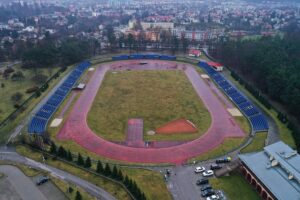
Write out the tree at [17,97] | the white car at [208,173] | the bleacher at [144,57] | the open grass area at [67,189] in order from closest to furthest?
1. the open grass area at [67,189]
2. the white car at [208,173]
3. the tree at [17,97]
4. the bleacher at [144,57]

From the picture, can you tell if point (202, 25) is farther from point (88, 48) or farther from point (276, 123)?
point (276, 123)

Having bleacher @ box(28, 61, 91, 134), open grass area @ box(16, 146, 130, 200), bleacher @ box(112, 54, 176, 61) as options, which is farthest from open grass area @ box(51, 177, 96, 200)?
bleacher @ box(112, 54, 176, 61)

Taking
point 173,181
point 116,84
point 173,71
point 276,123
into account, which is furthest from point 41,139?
point 173,71

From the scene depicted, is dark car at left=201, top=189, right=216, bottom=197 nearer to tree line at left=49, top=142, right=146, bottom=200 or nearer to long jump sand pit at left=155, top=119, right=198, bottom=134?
tree line at left=49, top=142, right=146, bottom=200

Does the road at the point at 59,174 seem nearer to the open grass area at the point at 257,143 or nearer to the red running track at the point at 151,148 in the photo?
the red running track at the point at 151,148

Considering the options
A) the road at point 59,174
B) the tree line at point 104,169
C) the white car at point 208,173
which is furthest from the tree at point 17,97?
the white car at point 208,173

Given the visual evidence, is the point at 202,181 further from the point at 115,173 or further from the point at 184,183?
the point at 115,173

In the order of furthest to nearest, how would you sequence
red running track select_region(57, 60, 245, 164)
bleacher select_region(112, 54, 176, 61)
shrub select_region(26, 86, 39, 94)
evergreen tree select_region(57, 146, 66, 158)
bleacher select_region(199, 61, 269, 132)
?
bleacher select_region(112, 54, 176, 61)
shrub select_region(26, 86, 39, 94)
bleacher select_region(199, 61, 269, 132)
red running track select_region(57, 60, 245, 164)
evergreen tree select_region(57, 146, 66, 158)
